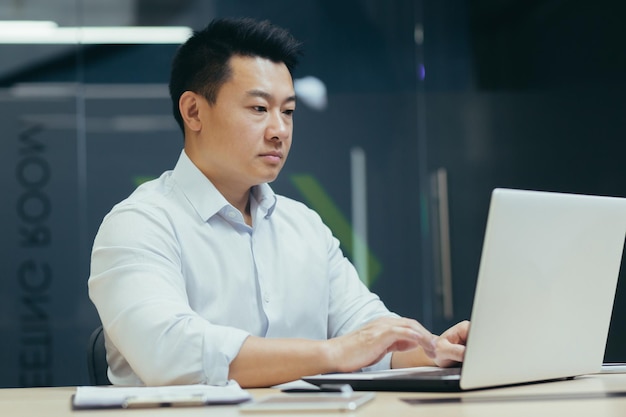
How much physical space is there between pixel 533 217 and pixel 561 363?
0.33 meters

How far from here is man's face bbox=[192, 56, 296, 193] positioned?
220 centimetres

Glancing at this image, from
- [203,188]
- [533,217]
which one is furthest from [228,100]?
[533,217]

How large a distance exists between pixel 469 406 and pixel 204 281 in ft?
3.09

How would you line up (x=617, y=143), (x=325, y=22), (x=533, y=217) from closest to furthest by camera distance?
1. (x=533, y=217)
2. (x=617, y=143)
3. (x=325, y=22)

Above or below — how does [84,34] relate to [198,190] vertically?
above

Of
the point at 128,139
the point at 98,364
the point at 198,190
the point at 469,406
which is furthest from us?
the point at 128,139

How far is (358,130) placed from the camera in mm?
4496

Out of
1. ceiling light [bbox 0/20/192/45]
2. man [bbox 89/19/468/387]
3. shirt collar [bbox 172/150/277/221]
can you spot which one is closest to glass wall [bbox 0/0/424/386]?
ceiling light [bbox 0/20/192/45]

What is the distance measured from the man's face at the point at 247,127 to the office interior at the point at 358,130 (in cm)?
209

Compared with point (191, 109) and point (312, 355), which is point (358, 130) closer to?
point (191, 109)

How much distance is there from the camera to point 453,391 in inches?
54.8

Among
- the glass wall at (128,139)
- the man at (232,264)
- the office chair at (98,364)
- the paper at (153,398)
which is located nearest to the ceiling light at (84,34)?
the glass wall at (128,139)

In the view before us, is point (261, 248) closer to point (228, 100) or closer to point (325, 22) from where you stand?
point (228, 100)

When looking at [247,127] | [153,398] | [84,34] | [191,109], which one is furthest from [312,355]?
[84,34]
